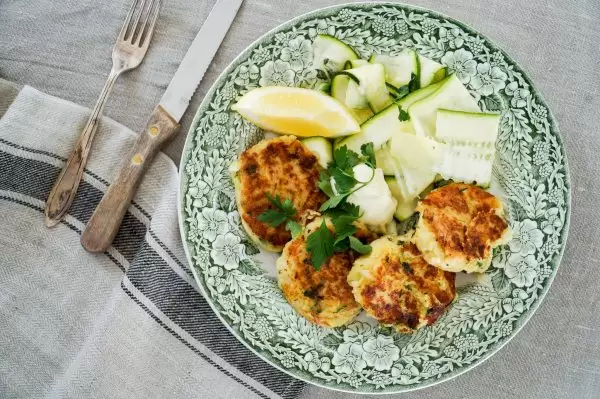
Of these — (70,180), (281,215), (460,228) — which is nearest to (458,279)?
(460,228)

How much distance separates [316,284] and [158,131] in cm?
93

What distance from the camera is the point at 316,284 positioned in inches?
85.4

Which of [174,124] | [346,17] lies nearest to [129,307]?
[174,124]

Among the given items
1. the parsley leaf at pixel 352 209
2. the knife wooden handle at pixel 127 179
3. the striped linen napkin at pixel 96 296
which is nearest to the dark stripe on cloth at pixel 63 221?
the striped linen napkin at pixel 96 296

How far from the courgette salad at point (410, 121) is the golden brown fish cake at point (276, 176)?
0.29ft

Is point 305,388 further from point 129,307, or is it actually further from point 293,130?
point 293,130

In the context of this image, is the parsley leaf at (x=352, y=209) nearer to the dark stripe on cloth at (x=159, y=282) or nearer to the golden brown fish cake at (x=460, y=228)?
the golden brown fish cake at (x=460, y=228)

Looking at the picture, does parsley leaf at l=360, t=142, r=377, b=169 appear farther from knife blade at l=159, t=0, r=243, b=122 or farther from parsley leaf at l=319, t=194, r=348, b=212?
knife blade at l=159, t=0, r=243, b=122

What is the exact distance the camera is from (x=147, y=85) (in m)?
2.55

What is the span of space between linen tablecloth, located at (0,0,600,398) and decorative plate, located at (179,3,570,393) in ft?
0.85

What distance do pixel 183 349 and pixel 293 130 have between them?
1.07 m

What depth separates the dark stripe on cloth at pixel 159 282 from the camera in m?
2.43

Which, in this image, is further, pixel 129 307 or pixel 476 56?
pixel 129 307

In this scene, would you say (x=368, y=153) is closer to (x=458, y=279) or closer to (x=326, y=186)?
(x=326, y=186)
